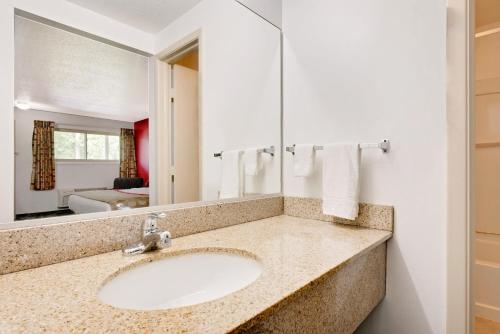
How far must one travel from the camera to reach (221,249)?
2.93 feet

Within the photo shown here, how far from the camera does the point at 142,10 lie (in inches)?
37.1

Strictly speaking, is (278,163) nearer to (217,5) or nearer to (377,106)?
(377,106)

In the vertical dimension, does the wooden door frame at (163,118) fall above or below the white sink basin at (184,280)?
above

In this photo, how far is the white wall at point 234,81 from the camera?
1188 mm

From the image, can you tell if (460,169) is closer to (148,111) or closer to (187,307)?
(187,307)

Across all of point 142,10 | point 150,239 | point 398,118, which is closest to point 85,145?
point 150,239

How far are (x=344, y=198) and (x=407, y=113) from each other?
411mm

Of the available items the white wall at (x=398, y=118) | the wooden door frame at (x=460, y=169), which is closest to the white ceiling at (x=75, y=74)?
the white wall at (x=398, y=118)

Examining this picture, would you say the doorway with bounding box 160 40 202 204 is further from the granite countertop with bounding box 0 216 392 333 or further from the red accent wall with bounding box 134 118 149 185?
the granite countertop with bounding box 0 216 392 333

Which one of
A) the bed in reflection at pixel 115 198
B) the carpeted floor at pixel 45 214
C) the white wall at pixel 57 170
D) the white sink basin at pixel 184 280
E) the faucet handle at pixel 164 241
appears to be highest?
the white wall at pixel 57 170

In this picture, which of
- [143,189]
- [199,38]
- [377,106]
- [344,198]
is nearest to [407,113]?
[377,106]

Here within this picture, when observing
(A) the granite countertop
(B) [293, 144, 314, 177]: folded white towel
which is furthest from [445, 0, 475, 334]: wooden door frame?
(B) [293, 144, 314, 177]: folded white towel

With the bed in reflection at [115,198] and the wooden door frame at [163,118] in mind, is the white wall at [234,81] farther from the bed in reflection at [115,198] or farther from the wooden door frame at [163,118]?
the bed in reflection at [115,198]

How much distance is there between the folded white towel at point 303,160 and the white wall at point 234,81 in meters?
0.18
